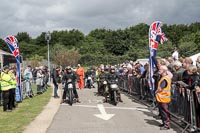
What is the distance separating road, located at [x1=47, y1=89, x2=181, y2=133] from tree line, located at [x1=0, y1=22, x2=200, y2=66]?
4885cm

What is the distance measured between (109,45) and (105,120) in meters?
80.5

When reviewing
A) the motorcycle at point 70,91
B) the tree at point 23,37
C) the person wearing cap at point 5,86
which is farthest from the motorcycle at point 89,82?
the tree at point 23,37

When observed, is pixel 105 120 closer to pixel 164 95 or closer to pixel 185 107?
pixel 164 95

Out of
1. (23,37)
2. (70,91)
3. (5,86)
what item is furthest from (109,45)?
(5,86)

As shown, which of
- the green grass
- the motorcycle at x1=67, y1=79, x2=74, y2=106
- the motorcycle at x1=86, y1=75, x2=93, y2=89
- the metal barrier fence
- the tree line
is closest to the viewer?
the metal barrier fence

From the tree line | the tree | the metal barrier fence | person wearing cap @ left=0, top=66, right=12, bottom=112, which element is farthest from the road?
the tree

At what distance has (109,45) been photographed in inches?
3622

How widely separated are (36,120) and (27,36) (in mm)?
114771

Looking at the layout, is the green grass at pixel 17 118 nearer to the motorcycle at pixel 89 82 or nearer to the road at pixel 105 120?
the road at pixel 105 120

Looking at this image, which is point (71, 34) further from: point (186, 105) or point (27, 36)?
point (186, 105)

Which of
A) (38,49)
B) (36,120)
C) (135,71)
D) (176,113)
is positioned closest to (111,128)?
(176,113)

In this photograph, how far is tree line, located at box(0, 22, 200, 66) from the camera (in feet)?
225

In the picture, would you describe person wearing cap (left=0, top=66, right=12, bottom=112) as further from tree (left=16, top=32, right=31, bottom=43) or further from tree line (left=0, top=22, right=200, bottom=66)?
tree (left=16, top=32, right=31, bottom=43)

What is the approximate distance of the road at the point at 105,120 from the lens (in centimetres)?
1011
